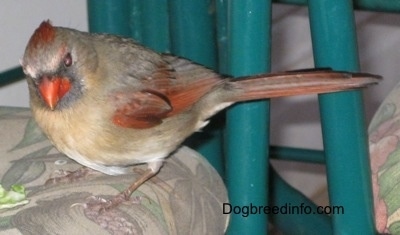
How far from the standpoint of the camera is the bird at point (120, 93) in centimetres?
123

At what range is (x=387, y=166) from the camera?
3.86 feet

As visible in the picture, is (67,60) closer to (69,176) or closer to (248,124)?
(69,176)

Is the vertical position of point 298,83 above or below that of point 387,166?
above

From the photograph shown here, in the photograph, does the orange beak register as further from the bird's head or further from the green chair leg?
the green chair leg

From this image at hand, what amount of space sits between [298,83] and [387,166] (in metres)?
0.17

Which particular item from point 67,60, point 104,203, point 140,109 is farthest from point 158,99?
point 104,203

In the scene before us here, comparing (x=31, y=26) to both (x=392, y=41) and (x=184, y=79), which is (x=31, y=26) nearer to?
(x=184, y=79)

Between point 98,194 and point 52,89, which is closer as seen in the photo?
point 98,194

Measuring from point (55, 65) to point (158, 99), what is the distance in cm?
16

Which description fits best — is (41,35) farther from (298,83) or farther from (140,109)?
(298,83)

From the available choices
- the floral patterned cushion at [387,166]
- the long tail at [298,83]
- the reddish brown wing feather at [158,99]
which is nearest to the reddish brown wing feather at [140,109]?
the reddish brown wing feather at [158,99]

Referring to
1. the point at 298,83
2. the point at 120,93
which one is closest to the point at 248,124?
the point at 298,83

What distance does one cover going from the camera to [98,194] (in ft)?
3.67

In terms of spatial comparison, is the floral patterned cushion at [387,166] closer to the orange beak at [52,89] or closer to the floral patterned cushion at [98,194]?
the floral patterned cushion at [98,194]
